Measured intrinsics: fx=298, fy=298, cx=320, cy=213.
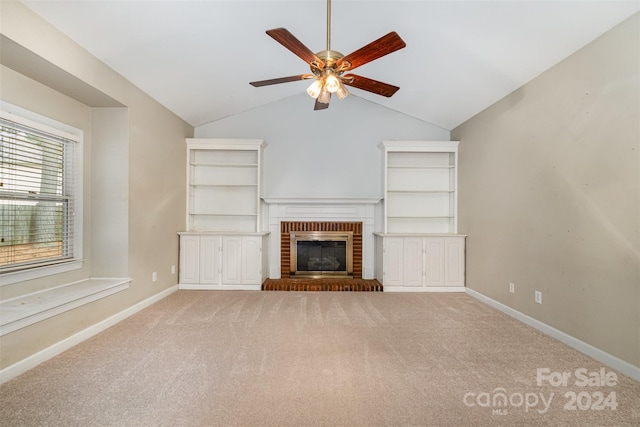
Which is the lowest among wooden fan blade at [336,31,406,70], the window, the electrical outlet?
the electrical outlet

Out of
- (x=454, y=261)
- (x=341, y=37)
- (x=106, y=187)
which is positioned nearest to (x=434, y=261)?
(x=454, y=261)

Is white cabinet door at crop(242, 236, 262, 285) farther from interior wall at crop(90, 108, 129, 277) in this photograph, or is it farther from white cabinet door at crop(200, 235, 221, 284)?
interior wall at crop(90, 108, 129, 277)

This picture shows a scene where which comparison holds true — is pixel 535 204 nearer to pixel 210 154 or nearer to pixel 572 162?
pixel 572 162

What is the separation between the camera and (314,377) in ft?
6.76

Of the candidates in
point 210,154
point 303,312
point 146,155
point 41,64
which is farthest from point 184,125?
point 303,312

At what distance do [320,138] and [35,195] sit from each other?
3.56 meters

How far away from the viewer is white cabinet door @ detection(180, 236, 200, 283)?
4.41 m

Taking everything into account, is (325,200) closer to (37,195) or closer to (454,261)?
(454,261)

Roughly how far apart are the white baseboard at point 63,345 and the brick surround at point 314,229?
6.47 feet

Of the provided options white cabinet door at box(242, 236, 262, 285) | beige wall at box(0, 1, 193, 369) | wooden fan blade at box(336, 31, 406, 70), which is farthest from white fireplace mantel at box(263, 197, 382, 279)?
wooden fan blade at box(336, 31, 406, 70)

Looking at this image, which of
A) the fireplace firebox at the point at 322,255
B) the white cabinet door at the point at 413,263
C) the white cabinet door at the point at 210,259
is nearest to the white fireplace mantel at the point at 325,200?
the fireplace firebox at the point at 322,255

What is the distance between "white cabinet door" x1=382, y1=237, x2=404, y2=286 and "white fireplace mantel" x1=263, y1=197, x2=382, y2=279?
1.74ft

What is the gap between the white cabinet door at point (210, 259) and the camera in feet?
14.5

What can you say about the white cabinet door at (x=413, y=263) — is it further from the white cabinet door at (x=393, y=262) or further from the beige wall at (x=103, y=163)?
the beige wall at (x=103, y=163)
